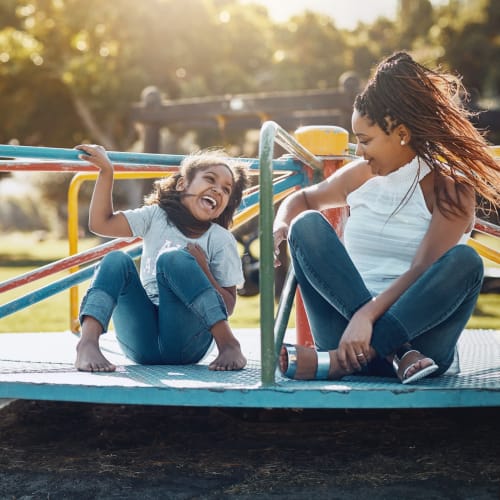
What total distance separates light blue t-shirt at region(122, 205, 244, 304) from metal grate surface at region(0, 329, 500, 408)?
0.95ft

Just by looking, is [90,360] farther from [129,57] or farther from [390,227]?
[129,57]

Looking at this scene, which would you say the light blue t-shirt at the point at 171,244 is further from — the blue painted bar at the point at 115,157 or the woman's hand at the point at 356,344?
the woman's hand at the point at 356,344

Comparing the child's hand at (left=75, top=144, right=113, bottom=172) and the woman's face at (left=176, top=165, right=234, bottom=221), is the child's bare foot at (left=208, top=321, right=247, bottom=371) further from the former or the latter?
the child's hand at (left=75, top=144, right=113, bottom=172)

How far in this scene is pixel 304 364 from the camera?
207 cm

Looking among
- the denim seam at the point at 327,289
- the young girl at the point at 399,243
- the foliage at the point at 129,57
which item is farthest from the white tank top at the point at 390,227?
the foliage at the point at 129,57

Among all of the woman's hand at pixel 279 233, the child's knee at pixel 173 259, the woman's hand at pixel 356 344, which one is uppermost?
the woman's hand at pixel 279 233

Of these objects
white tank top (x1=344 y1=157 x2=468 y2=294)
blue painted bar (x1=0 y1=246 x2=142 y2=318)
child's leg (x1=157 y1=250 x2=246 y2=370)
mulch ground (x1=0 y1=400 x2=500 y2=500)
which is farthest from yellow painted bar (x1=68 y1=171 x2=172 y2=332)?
white tank top (x1=344 y1=157 x2=468 y2=294)

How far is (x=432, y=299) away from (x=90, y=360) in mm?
965

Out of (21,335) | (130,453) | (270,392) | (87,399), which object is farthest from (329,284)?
(21,335)

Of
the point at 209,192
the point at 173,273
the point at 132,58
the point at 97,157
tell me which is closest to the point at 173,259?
the point at 173,273

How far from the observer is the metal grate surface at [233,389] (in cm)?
191

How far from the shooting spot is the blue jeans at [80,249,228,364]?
2273 millimetres

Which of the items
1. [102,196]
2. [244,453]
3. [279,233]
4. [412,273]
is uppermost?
[102,196]

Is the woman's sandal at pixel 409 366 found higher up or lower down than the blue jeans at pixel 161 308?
lower down
